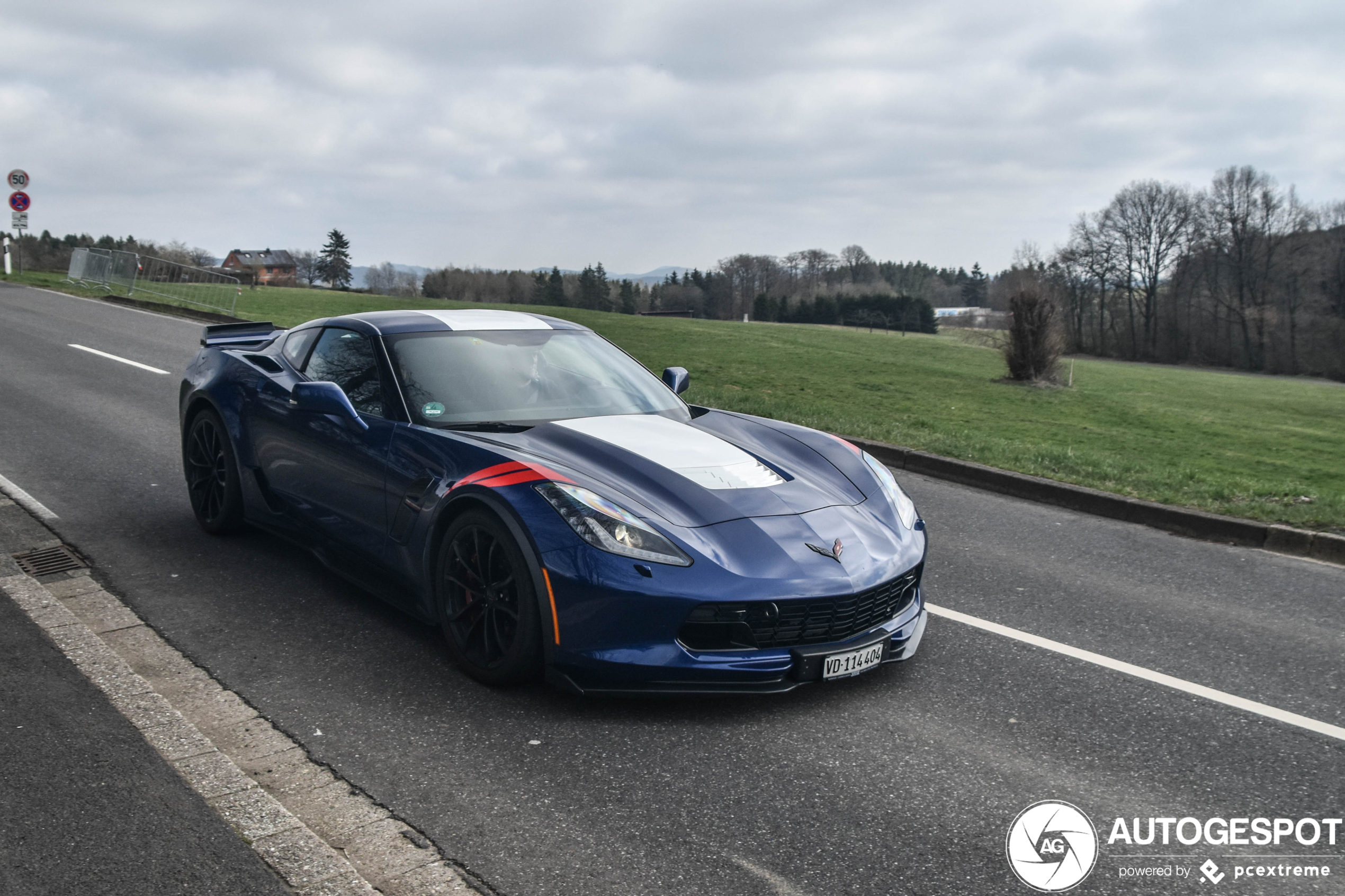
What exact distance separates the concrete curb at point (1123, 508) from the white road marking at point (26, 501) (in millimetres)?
6664

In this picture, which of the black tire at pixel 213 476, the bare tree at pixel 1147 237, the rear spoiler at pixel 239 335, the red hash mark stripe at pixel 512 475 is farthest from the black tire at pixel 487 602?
the bare tree at pixel 1147 237

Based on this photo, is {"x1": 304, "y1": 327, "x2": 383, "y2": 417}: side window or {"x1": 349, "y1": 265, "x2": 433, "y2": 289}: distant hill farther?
{"x1": 349, "y1": 265, "x2": 433, "y2": 289}: distant hill

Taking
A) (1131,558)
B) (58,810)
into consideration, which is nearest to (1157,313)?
(1131,558)

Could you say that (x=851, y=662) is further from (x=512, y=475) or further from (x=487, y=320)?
(x=487, y=320)

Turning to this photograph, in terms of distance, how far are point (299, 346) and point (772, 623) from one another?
3439mm

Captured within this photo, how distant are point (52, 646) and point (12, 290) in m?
27.6

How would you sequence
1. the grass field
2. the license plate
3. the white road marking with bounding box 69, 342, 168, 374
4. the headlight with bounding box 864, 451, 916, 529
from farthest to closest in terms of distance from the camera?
the white road marking with bounding box 69, 342, 168, 374, the grass field, the headlight with bounding box 864, 451, 916, 529, the license plate

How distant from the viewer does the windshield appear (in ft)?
15.5

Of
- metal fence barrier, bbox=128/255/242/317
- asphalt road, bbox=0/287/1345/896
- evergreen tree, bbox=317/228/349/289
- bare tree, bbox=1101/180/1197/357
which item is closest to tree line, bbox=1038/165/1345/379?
bare tree, bbox=1101/180/1197/357

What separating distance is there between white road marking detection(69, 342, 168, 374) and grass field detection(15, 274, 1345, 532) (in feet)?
22.7

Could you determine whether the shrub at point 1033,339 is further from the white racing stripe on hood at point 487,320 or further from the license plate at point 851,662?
the license plate at point 851,662

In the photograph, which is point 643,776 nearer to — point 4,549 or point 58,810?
point 58,810

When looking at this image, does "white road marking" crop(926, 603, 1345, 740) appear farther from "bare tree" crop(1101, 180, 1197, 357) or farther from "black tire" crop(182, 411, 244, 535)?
"bare tree" crop(1101, 180, 1197, 357)

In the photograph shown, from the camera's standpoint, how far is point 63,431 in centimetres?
908
